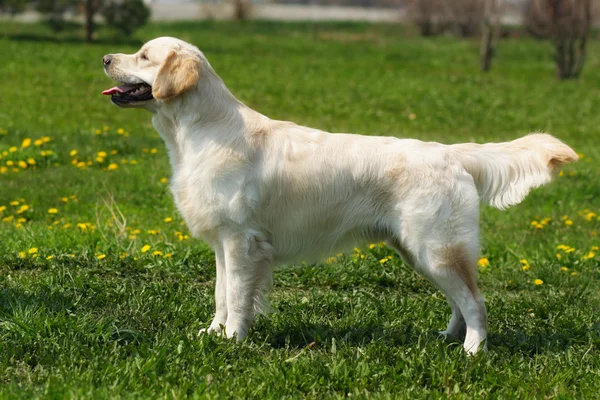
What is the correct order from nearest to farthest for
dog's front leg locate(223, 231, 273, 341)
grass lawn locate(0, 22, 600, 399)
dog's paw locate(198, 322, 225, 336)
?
grass lawn locate(0, 22, 600, 399) < dog's paw locate(198, 322, 225, 336) < dog's front leg locate(223, 231, 273, 341)

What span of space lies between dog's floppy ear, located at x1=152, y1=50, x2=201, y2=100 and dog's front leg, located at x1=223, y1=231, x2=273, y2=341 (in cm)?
88

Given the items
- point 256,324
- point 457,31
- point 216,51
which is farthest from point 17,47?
point 457,31

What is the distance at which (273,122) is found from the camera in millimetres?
5176

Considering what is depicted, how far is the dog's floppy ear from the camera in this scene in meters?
4.84

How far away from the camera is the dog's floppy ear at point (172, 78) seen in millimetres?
4840

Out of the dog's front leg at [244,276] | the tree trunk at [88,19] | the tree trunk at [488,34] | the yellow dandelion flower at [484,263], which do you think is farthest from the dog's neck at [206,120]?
the tree trunk at [88,19]

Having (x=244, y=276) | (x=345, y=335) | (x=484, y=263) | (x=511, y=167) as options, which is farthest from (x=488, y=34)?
(x=244, y=276)

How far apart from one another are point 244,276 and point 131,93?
1.25 m

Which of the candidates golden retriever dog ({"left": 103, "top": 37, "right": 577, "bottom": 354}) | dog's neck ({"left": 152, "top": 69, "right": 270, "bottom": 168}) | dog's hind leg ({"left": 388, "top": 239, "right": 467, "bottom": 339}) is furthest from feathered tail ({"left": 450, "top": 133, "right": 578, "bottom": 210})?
dog's neck ({"left": 152, "top": 69, "right": 270, "bottom": 168})

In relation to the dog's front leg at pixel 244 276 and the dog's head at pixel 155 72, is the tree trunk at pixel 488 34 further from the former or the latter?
the dog's front leg at pixel 244 276

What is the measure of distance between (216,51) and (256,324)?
64.4 ft

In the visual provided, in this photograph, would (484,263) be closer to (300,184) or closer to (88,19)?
(300,184)

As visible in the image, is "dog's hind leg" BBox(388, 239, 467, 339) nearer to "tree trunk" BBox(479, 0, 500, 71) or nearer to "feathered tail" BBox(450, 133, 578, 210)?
"feathered tail" BBox(450, 133, 578, 210)

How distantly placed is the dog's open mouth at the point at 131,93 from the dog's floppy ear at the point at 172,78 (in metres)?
0.17
